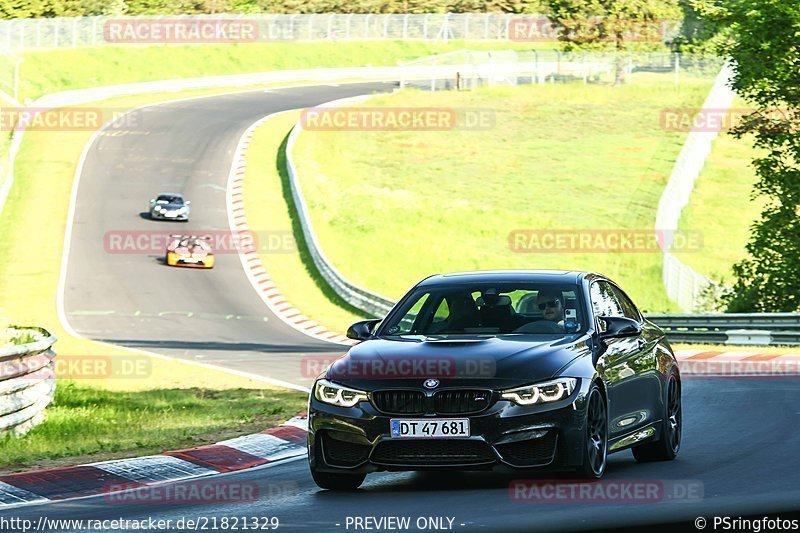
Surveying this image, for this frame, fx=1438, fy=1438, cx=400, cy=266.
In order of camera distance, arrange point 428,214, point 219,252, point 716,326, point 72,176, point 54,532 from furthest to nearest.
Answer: point 72,176, point 428,214, point 219,252, point 716,326, point 54,532

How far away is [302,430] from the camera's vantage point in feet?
48.6

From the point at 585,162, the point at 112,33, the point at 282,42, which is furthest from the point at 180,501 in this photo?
the point at 282,42

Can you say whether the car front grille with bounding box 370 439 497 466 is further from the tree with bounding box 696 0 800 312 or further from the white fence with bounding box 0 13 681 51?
the white fence with bounding box 0 13 681 51

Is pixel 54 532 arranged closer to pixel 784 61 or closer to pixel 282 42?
pixel 784 61

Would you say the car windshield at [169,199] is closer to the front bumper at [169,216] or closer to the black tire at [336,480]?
the front bumper at [169,216]

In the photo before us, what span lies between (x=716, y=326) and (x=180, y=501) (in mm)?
21454

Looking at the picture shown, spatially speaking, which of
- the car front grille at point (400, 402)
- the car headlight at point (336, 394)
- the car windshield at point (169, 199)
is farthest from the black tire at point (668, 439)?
the car windshield at point (169, 199)

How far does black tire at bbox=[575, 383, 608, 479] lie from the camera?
959 cm

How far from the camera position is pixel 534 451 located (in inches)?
371

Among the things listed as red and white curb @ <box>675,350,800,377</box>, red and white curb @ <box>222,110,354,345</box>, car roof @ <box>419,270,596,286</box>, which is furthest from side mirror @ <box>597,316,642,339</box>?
red and white curb @ <box>222,110,354,345</box>

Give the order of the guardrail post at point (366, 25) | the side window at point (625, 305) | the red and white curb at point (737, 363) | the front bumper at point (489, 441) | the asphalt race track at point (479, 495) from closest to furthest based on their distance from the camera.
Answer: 1. the asphalt race track at point (479, 495)
2. the front bumper at point (489, 441)
3. the side window at point (625, 305)
4. the red and white curb at point (737, 363)
5. the guardrail post at point (366, 25)

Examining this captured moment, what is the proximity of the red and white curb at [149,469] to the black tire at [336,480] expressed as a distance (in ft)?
5.93

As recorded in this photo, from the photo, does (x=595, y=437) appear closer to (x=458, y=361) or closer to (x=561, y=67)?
(x=458, y=361)

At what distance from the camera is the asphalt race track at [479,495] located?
8.48m
